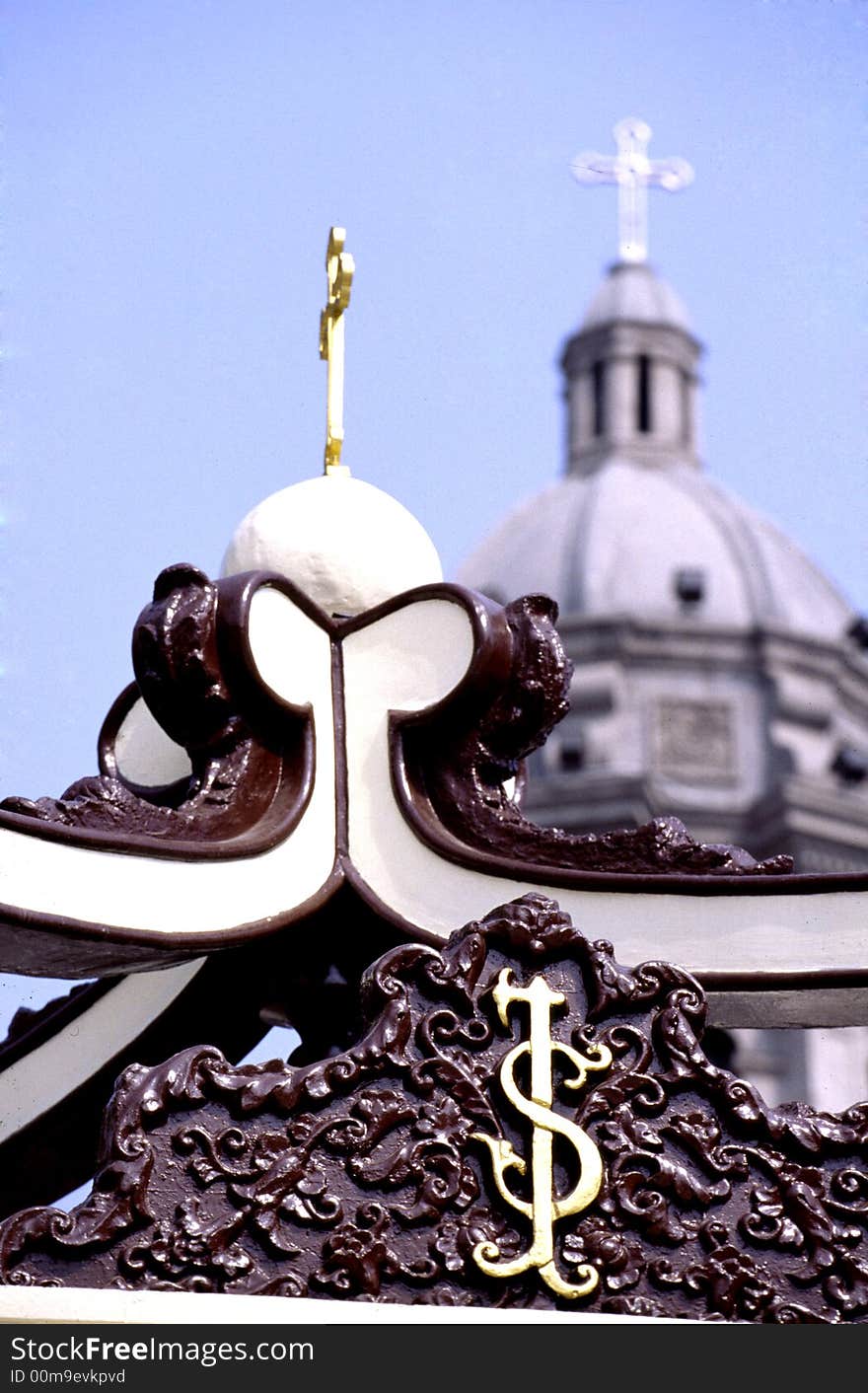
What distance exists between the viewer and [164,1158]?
5.53m

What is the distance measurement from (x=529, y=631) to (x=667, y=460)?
56027mm

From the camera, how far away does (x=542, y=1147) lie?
5.62m

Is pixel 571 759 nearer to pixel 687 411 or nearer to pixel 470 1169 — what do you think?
pixel 687 411

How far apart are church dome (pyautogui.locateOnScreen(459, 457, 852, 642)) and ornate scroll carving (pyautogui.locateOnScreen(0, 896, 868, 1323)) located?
164 ft

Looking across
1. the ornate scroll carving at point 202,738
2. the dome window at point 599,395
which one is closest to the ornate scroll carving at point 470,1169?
the ornate scroll carving at point 202,738

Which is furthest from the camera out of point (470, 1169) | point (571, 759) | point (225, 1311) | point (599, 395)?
point (599, 395)

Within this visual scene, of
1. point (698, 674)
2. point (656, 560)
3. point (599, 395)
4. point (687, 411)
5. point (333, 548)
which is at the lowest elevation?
point (333, 548)

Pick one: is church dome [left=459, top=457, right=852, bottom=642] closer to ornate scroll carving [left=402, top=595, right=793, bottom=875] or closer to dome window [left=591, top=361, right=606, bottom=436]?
dome window [left=591, top=361, right=606, bottom=436]

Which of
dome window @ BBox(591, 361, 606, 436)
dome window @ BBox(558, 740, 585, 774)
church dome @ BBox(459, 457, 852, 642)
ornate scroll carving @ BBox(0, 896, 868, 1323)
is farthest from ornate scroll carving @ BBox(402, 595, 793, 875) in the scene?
dome window @ BBox(591, 361, 606, 436)

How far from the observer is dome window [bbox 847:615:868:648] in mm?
57469

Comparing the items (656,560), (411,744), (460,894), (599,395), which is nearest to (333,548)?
(411,744)

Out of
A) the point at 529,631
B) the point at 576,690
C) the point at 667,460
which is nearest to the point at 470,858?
the point at 529,631

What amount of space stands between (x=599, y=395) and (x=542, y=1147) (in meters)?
58.9

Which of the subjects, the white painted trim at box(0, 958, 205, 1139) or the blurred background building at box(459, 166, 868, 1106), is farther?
the blurred background building at box(459, 166, 868, 1106)
